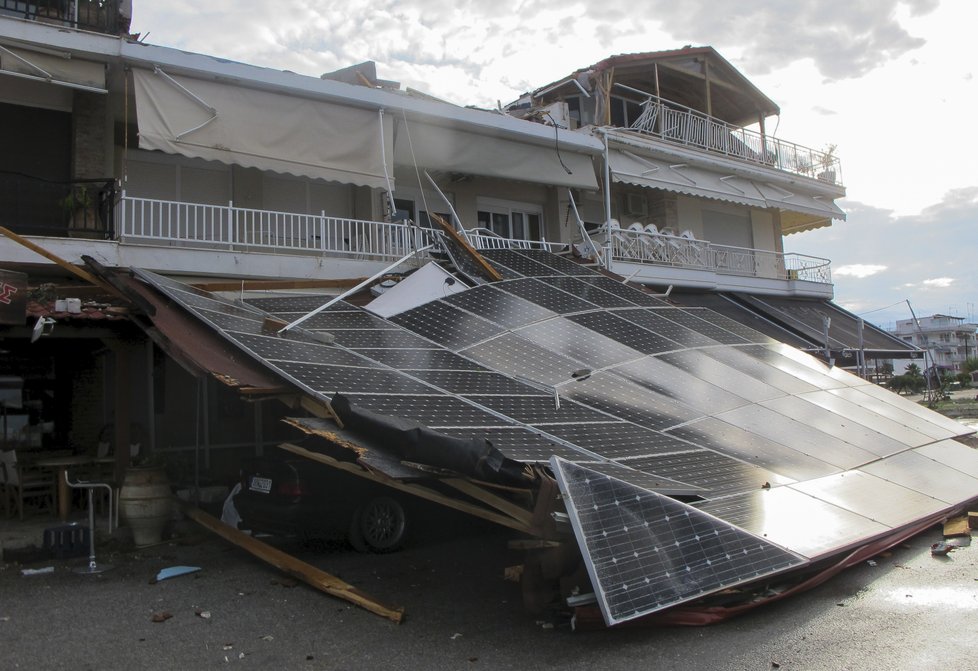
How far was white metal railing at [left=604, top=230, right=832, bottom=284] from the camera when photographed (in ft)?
51.6

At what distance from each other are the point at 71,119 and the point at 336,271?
183 inches

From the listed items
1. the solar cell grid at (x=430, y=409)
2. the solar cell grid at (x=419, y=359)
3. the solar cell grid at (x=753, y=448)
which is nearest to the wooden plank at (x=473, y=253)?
the solar cell grid at (x=419, y=359)

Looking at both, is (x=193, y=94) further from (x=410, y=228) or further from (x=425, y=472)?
(x=425, y=472)

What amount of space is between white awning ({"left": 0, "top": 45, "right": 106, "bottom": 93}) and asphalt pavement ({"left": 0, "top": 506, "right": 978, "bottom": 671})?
254 inches

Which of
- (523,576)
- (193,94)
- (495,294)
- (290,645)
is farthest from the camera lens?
(193,94)

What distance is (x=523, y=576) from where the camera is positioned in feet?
17.3

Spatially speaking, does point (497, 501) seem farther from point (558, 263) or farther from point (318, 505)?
point (558, 263)

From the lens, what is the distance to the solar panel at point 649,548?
14.3 feet

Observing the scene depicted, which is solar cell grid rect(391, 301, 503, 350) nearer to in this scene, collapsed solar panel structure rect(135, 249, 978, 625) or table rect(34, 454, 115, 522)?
collapsed solar panel structure rect(135, 249, 978, 625)

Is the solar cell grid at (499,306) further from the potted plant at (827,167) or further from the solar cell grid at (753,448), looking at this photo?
the potted plant at (827,167)

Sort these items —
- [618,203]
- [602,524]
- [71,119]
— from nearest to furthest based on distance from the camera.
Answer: [602,524]
[71,119]
[618,203]

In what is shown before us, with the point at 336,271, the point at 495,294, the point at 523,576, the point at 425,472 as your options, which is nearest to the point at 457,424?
the point at 425,472

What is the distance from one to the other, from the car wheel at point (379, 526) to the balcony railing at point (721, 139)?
40.2 ft

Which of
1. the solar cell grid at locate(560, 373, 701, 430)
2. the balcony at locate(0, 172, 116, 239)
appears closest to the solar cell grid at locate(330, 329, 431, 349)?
the solar cell grid at locate(560, 373, 701, 430)
